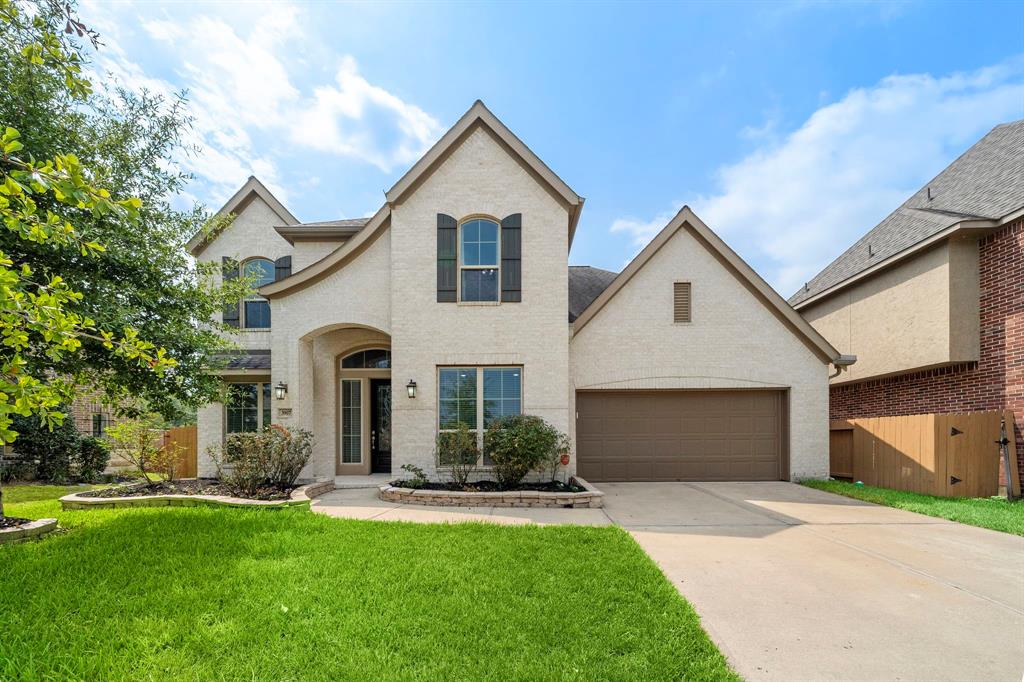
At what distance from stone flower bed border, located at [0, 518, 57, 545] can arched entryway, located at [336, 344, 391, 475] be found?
17.7 feet

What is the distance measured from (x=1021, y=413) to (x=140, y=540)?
14.8m

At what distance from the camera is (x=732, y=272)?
1066 cm

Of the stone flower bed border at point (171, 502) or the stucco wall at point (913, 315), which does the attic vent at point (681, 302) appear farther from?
the stone flower bed border at point (171, 502)

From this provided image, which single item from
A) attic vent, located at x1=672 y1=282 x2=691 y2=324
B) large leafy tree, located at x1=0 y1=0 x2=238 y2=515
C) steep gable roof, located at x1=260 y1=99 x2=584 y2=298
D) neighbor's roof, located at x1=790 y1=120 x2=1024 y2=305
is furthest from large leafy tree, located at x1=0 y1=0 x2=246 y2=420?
neighbor's roof, located at x1=790 y1=120 x2=1024 y2=305

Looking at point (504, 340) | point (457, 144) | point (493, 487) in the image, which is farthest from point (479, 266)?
point (493, 487)

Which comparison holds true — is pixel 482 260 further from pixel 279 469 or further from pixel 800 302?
pixel 800 302

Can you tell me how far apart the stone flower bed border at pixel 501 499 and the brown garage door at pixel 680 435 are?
8.22ft

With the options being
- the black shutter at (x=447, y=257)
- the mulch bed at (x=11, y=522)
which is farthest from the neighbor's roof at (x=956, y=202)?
the mulch bed at (x=11, y=522)

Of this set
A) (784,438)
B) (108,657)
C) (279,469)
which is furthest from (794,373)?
(108,657)

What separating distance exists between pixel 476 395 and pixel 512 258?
302 centimetres

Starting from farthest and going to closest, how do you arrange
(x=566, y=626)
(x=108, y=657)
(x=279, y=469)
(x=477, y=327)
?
(x=477, y=327) → (x=279, y=469) → (x=566, y=626) → (x=108, y=657)

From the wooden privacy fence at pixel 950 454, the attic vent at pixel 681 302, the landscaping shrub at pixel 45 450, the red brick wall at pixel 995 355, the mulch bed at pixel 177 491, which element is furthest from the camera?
the landscaping shrub at pixel 45 450

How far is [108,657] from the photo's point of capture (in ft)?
10.4

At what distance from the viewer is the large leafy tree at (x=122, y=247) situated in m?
5.52
